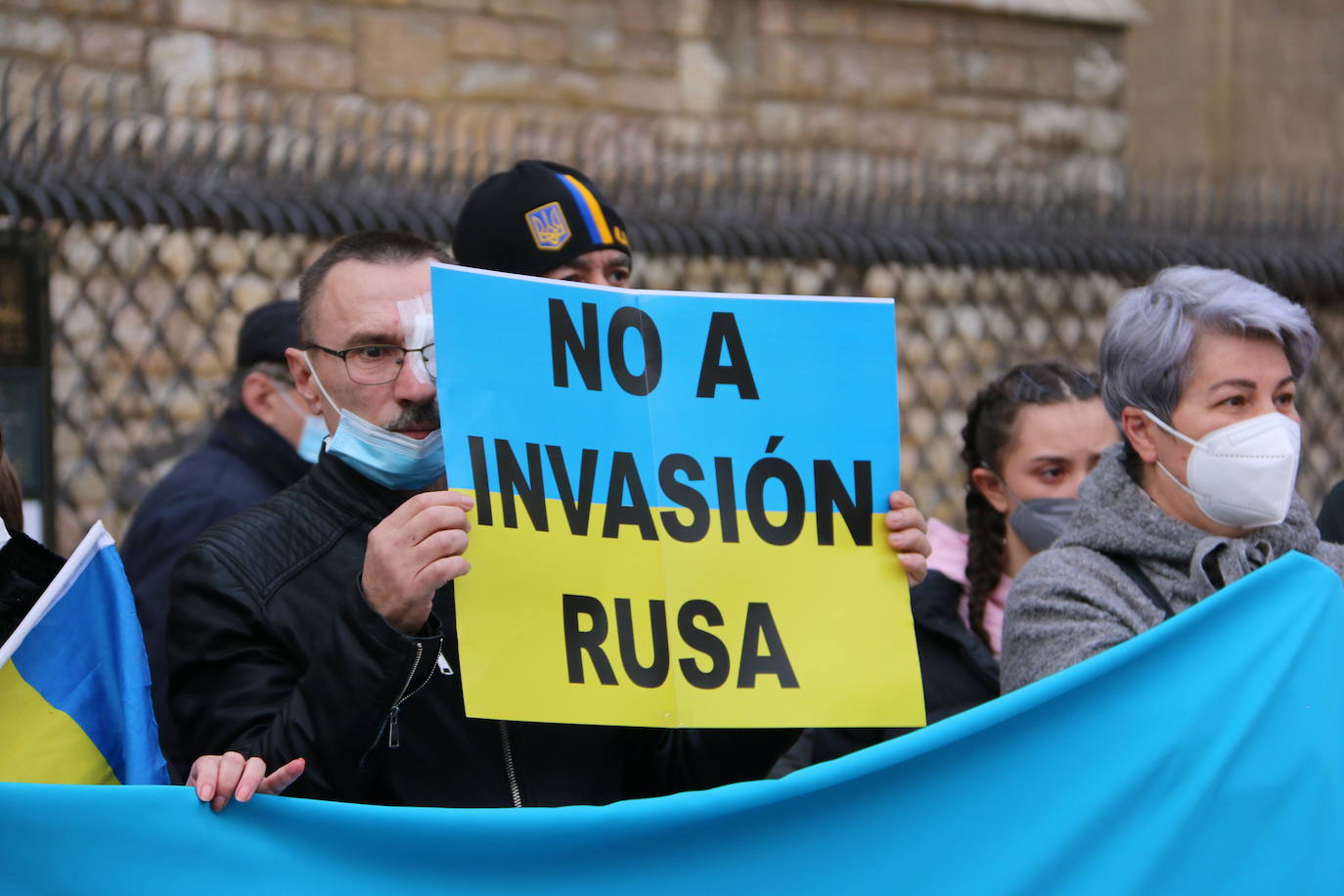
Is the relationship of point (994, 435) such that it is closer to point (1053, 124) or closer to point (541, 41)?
point (541, 41)

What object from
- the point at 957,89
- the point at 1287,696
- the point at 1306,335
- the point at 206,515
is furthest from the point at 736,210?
the point at 957,89

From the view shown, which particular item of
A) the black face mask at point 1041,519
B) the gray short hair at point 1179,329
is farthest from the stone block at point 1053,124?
the gray short hair at point 1179,329

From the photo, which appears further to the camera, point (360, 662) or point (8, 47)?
point (8, 47)

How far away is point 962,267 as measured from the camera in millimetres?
6871

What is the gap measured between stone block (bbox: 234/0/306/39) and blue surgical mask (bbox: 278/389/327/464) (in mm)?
4867

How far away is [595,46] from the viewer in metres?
9.71

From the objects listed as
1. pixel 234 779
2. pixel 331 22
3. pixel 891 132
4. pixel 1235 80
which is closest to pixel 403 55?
pixel 331 22

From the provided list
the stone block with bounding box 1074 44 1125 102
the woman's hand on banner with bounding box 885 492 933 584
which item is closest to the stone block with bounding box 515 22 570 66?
the stone block with bounding box 1074 44 1125 102

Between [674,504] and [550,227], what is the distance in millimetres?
960

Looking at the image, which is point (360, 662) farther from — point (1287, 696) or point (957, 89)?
point (957, 89)

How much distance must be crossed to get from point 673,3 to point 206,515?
21.8 feet

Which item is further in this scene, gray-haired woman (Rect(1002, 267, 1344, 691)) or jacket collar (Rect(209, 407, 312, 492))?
jacket collar (Rect(209, 407, 312, 492))

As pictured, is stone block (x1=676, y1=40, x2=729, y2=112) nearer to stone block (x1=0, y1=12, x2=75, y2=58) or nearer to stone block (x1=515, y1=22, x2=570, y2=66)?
stone block (x1=515, y1=22, x2=570, y2=66)

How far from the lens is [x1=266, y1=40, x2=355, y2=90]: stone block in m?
8.76
